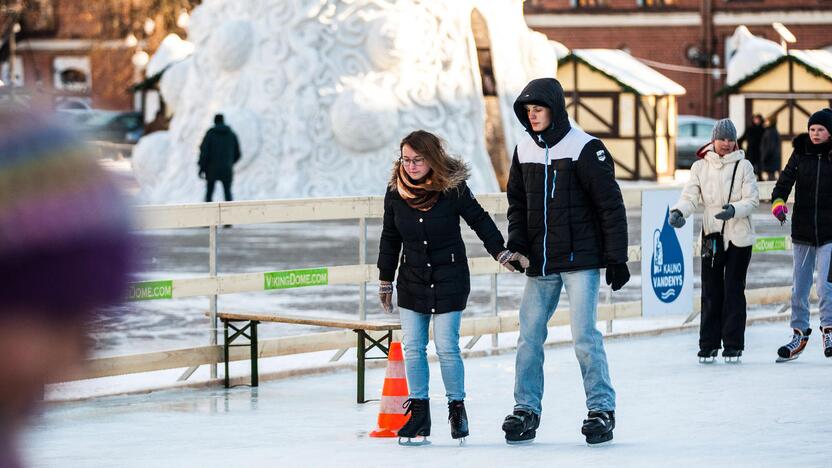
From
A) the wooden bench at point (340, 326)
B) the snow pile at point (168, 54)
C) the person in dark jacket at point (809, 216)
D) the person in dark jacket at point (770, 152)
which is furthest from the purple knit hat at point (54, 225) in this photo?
the snow pile at point (168, 54)

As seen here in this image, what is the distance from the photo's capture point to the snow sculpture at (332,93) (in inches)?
1085

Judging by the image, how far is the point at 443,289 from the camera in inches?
269

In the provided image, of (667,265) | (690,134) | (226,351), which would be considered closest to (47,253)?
(226,351)

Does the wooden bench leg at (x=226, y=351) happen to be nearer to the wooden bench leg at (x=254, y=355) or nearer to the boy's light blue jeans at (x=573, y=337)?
the wooden bench leg at (x=254, y=355)

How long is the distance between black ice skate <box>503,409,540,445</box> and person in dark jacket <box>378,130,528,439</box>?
190 mm

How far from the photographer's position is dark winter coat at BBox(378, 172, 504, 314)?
6845 millimetres

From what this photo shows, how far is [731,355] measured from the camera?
10.1 meters

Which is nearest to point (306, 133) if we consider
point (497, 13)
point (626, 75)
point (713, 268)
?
point (497, 13)

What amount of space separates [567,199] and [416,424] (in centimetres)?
118

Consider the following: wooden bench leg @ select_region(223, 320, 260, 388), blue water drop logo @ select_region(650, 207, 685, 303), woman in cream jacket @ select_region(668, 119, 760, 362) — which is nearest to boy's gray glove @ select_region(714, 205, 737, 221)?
woman in cream jacket @ select_region(668, 119, 760, 362)

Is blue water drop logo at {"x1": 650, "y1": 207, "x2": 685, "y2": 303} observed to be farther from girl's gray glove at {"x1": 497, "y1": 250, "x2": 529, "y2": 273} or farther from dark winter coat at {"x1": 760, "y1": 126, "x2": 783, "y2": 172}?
dark winter coat at {"x1": 760, "y1": 126, "x2": 783, "y2": 172}

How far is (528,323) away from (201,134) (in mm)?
22302

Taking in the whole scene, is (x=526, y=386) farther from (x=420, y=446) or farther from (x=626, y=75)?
(x=626, y=75)

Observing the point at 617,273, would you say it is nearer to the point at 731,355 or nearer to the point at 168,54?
the point at 731,355
